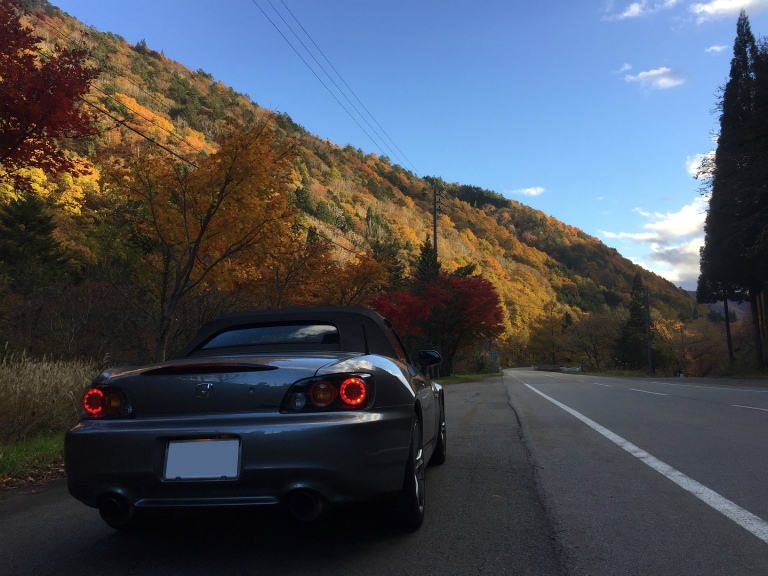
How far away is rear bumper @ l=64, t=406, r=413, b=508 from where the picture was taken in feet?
8.32

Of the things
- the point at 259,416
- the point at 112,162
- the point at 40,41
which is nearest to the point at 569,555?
the point at 259,416

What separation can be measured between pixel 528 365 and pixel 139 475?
138702mm

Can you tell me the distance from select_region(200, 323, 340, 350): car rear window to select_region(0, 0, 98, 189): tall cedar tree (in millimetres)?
5190

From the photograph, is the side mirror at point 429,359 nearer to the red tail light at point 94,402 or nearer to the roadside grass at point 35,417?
the red tail light at point 94,402

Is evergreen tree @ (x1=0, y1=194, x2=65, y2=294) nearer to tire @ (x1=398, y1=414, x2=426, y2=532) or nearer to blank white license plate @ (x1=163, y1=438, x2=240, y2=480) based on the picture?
blank white license plate @ (x1=163, y1=438, x2=240, y2=480)

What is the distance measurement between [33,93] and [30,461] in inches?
187

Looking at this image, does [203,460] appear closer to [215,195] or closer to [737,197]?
[215,195]

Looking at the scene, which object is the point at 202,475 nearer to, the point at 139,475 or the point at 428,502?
the point at 139,475

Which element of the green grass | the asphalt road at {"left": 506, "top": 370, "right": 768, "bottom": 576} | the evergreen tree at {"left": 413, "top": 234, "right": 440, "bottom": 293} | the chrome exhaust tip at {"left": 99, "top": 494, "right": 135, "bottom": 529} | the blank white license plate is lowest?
the green grass

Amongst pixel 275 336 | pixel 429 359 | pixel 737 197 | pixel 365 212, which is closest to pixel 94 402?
pixel 275 336

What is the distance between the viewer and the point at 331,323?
12.4 ft

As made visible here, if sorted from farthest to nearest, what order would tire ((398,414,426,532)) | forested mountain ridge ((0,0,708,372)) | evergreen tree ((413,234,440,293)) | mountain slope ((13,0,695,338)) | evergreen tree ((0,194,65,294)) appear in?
1. mountain slope ((13,0,695,338))
2. forested mountain ridge ((0,0,708,372))
3. evergreen tree ((413,234,440,293))
4. evergreen tree ((0,194,65,294))
5. tire ((398,414,426,532))

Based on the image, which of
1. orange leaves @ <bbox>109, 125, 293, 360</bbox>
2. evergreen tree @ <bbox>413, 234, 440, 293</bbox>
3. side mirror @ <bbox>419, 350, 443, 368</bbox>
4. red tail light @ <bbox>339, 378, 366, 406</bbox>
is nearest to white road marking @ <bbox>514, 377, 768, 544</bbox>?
side mirror @ <bbox>419, 350, 443, 368</bbox>

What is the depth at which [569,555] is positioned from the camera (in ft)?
8.98
